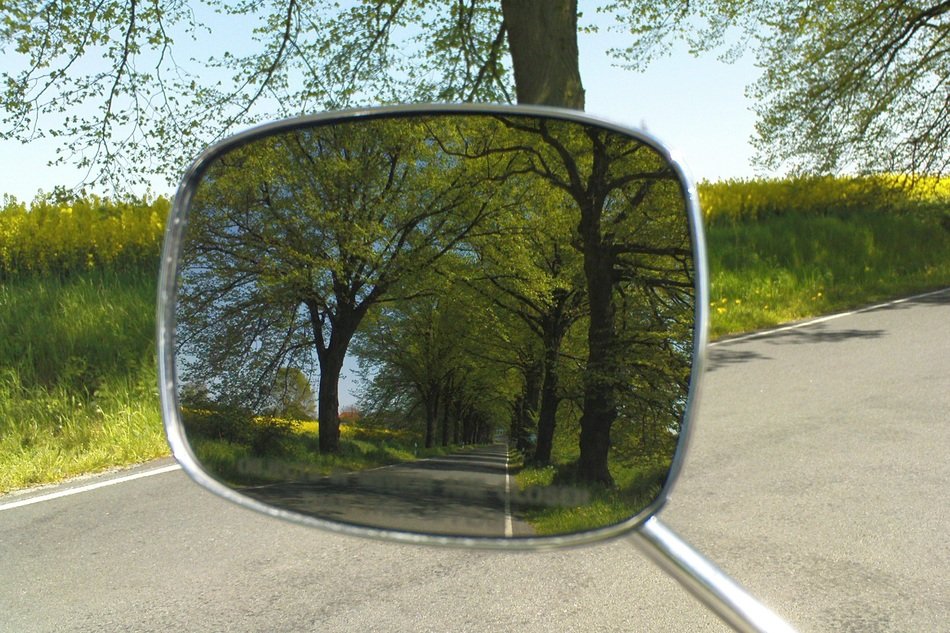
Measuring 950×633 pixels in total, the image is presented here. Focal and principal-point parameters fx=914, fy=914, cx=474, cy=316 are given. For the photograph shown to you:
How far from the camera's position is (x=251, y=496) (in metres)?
1.51

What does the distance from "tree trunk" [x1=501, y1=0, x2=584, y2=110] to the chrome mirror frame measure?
7052 millimetres

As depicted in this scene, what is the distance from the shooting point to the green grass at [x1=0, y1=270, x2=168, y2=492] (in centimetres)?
660

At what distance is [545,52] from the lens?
28.0 ft

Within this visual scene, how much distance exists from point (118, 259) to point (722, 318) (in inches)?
327

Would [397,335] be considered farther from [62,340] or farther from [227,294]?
[62,340]

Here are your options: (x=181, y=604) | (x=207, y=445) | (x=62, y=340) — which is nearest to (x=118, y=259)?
(x=62, y=340)

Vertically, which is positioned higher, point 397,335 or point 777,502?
point 397,335

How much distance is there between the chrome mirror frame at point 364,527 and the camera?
1.23 metres

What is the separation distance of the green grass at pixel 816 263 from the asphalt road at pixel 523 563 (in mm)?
6584

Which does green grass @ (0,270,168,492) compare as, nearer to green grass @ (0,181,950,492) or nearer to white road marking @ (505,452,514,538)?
green grass @ (0,181,950,492)

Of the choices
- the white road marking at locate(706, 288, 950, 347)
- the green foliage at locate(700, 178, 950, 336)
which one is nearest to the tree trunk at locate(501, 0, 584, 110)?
the white road marking at locate(706, 288, 950, 347)

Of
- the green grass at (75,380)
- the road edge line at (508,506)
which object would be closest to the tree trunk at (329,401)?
the road edge line at (508,506)

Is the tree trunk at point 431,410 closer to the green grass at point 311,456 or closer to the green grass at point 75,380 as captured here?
the green grass at point 311,456

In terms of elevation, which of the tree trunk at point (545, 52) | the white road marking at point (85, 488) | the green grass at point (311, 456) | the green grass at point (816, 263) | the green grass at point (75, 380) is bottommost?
the white road marking at point (85, 488)
